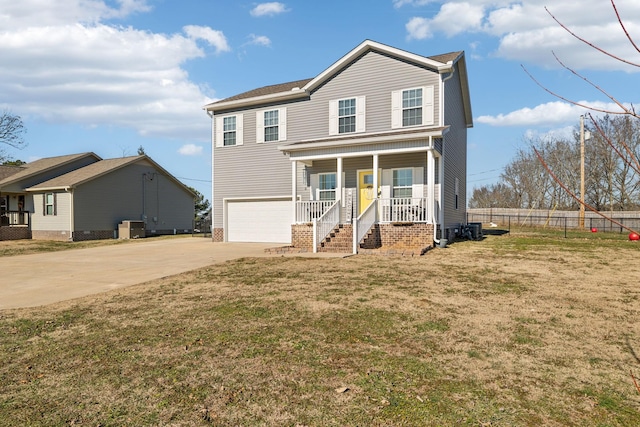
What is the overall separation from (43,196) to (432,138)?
24.5 m

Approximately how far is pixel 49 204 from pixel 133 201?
188 inches

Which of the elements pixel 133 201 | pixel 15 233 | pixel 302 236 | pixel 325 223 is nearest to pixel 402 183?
pixel 325 223

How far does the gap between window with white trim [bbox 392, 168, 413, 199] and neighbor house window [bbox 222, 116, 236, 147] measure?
8.62 metres

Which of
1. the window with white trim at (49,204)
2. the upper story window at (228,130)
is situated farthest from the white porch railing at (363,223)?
the window with white trim at (49,204)

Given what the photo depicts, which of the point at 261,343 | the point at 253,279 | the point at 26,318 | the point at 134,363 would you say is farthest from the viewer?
the point at 253,279

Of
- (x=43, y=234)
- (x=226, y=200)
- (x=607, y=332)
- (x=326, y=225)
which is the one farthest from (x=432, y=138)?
(x=43, y=234)

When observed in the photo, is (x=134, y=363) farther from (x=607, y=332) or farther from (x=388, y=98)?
(x=388, y=98)

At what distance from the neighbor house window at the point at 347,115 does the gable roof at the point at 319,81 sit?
1457 millimetres

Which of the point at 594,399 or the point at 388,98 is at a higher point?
the point at 388,98

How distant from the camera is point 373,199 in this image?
14398mm

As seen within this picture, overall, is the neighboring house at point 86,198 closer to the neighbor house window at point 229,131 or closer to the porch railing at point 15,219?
the porch railing at point 15,219

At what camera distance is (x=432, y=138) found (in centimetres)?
1351

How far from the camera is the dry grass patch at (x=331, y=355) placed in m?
3.15

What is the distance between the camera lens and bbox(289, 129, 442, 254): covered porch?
1359 cm
